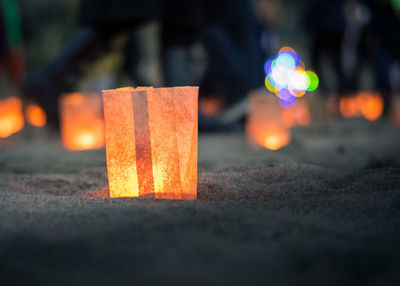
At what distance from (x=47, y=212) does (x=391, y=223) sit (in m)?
1.30

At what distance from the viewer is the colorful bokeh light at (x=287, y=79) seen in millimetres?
12302

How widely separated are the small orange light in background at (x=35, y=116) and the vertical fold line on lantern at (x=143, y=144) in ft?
16.2

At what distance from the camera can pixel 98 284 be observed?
1085mm

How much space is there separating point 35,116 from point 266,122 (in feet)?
14.1

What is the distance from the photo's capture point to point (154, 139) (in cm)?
194

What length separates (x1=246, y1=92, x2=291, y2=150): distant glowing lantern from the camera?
5.09 m

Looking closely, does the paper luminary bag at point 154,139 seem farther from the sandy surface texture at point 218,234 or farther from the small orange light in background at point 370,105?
the small orange light in background at point 370,105

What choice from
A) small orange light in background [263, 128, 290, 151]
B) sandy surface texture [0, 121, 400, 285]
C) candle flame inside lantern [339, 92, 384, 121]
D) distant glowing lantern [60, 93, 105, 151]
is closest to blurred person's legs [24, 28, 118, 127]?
distant glowing lantern [60, 93, 105, 151]

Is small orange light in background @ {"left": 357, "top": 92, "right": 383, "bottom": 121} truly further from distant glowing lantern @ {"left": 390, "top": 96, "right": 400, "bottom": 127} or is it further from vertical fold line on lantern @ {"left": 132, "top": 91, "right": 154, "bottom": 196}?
vertical fold line on lantern @ {"left": 132, "top": 91, "right": 154, "bottom": 196}

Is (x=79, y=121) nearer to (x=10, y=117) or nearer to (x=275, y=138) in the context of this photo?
(x=275, y=138)

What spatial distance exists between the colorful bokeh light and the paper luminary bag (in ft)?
31.0

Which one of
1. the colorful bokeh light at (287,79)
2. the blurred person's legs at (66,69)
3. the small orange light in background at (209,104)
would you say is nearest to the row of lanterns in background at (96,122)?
the blurred person's legs at (66,69)

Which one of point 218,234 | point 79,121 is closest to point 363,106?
point 79,121

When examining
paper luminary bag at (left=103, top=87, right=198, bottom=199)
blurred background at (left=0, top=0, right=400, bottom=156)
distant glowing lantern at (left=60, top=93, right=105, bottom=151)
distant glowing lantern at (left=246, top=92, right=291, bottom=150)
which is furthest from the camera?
blurred background at (left=0, top=0, right=400, bottom=156)
